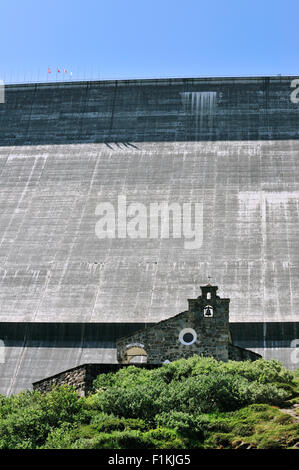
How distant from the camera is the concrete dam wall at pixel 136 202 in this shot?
4088cm

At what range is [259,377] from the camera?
27.8 metres

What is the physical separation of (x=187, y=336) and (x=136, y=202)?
776 inches

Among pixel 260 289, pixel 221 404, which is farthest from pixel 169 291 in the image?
pixel 221 404

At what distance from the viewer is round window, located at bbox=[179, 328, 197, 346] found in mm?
31164

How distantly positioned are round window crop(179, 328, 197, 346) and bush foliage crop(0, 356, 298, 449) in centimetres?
241

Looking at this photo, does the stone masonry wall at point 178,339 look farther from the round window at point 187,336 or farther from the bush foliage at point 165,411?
the bush foliage at point 165,411

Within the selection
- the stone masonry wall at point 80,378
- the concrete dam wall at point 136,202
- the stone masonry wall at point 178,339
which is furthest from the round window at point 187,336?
the concrete dam wall at point 136,202

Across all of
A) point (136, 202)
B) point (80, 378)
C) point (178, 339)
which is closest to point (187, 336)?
point (178, 339)

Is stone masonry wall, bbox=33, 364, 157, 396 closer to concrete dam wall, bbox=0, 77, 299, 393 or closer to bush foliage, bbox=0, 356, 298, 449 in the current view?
bush foliage, bbox=0, 356, 298, 449

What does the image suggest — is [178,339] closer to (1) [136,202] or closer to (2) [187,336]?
(2) [187,336]

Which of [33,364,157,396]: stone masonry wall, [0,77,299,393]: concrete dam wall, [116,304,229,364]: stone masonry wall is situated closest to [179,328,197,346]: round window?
[116,304,229,364]: stone masonry wall

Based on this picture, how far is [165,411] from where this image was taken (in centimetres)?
2470

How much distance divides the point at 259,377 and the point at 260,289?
14871 millimetres

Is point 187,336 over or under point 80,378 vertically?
over
